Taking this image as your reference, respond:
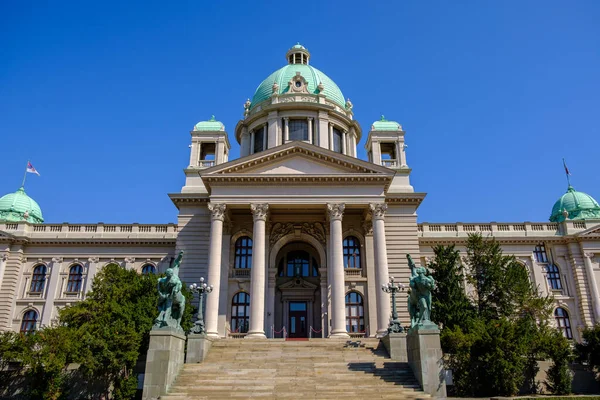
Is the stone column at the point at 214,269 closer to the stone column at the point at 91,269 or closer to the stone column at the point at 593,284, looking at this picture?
the stone column at the point at 91,269

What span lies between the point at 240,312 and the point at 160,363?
1534cm

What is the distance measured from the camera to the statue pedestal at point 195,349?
25234 mm

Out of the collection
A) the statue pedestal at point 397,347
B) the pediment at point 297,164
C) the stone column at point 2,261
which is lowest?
the statue pedestal at point 397,347

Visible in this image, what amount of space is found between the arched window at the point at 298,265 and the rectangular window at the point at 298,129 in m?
12.8

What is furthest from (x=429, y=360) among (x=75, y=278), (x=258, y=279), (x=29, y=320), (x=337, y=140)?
(x=29, y=320)

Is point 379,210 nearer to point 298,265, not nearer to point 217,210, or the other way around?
point 298,265

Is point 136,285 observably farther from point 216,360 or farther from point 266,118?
point 266,118

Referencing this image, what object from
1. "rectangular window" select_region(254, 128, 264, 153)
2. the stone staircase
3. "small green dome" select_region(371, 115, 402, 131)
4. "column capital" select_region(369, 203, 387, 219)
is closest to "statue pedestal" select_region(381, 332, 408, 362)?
the stone staircase

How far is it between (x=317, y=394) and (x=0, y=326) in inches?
1304

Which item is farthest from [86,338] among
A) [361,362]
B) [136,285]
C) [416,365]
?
[416,365]

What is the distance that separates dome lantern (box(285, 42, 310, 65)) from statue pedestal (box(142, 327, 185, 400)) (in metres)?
41.3

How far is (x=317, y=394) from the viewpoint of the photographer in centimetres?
2050

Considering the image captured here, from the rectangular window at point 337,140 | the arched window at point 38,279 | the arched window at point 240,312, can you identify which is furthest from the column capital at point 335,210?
the arched window at point 38,279

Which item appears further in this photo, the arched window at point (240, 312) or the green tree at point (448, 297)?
the arched window at point (240, 312)
